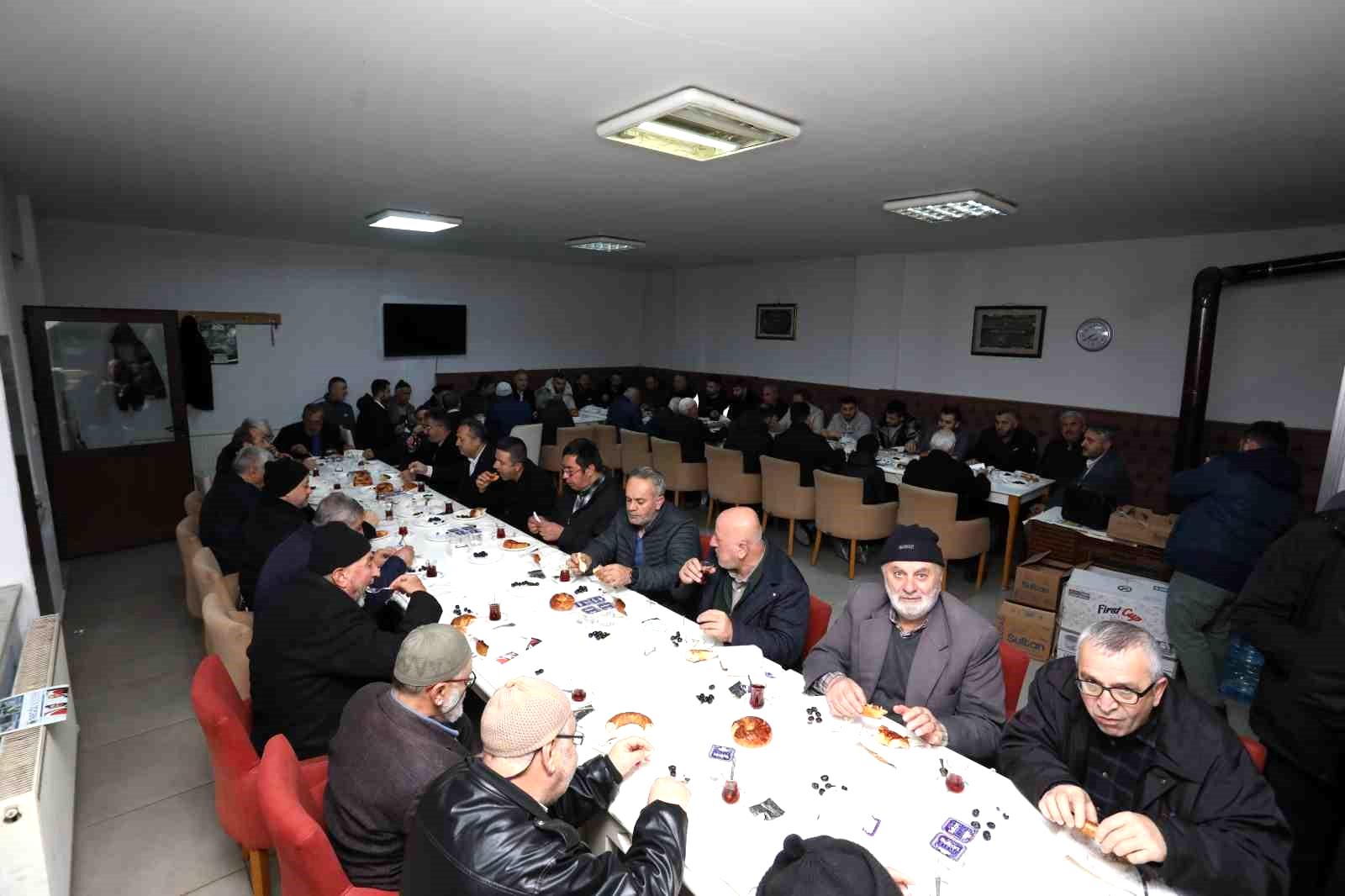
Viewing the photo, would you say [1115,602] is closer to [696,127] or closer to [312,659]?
[696,127]

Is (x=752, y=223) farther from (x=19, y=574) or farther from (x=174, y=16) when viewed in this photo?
(x=19, y=574)

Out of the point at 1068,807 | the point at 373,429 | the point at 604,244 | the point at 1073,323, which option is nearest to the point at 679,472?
the point at 604,244

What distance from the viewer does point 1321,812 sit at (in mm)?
2422

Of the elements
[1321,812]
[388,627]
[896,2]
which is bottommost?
[1321,812]

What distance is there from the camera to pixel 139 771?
341 cm

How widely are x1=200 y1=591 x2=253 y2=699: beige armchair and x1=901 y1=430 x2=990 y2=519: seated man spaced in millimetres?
4968

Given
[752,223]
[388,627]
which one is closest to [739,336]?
[752,223]

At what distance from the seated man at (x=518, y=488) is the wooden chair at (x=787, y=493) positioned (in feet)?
7.95

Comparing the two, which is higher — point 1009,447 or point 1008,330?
point 1008,330

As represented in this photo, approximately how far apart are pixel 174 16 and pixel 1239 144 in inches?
200

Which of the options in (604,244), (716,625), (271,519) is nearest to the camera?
(716,625)

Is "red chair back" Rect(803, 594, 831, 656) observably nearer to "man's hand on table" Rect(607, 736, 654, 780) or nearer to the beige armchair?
"man's hand on table" Rect(607, 736, 654, 780)

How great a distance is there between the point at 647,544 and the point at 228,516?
2.79m

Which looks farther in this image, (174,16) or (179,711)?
(179,711)
